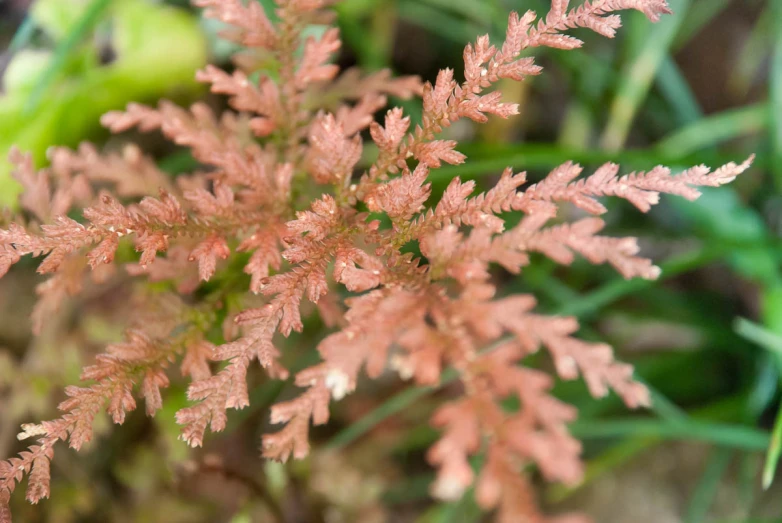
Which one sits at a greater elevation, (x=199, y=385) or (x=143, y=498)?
(x=199, y=385)

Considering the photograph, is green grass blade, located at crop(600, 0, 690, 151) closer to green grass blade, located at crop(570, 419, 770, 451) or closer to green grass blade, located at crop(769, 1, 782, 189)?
green grass blade, located at crop(769, 1, 782, 189)

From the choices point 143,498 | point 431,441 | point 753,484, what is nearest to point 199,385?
point 143,498

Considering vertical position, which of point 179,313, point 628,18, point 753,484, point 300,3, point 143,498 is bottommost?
point 143,498

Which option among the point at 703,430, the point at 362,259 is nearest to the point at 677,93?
the point at 703,430

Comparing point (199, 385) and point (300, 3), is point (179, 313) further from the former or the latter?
point (300, 3)

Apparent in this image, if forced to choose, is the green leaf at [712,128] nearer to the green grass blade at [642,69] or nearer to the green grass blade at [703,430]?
the green grass blade at [642,69]

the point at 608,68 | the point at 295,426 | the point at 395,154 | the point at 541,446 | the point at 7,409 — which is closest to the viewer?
the point at 541,446

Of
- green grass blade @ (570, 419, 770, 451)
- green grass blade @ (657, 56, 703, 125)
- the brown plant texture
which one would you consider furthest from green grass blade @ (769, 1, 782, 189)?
the brown plant texture
